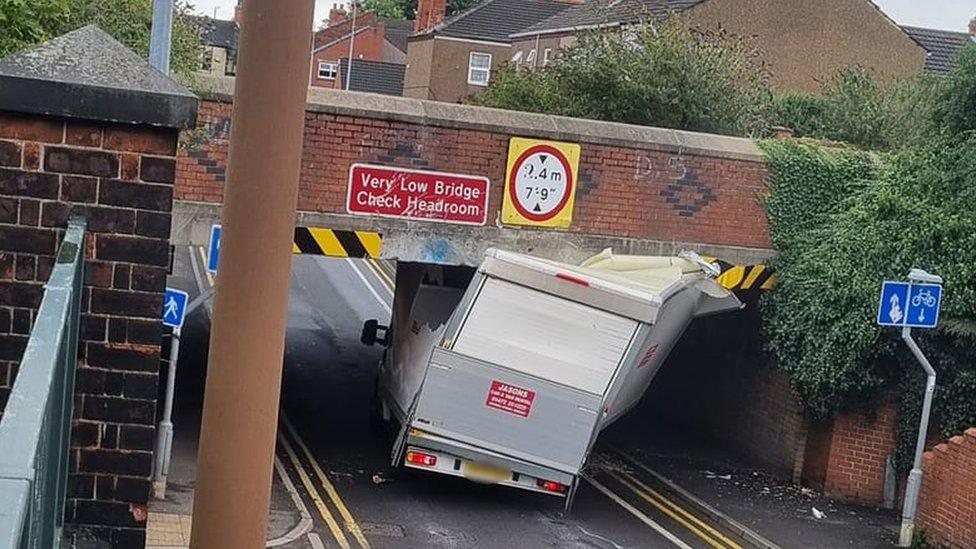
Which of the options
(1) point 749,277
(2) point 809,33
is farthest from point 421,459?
(2) point 809,33

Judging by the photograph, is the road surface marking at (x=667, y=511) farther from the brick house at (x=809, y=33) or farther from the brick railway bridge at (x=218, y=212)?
the brick house at (x=809, y=33)

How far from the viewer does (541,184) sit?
680 inches

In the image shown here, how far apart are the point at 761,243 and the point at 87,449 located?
15442 mm

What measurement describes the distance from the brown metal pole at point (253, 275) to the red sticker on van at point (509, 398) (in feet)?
33.5

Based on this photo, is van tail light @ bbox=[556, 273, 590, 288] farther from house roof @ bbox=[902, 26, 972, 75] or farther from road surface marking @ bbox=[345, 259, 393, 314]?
house roof @ bbox=[902, 26, 972, 75]

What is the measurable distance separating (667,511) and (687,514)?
0.83 feet

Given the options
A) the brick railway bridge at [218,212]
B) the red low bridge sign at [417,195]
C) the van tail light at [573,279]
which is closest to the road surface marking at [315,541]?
the van tail light at [573,279]

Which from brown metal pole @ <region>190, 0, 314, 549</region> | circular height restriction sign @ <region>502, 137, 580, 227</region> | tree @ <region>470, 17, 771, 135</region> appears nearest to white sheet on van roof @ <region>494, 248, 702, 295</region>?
circular height restriction sign @ <region>502, 137, 580, 227</region>

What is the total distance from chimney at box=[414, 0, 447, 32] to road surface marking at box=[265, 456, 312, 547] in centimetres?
4278

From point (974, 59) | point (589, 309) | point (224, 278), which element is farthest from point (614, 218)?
point (224, 278)

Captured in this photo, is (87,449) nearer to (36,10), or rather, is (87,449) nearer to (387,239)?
(36,10)

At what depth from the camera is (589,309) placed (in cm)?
1446

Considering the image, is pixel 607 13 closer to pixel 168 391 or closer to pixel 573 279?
pixel 573 279

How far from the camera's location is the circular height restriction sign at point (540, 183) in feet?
55.9
